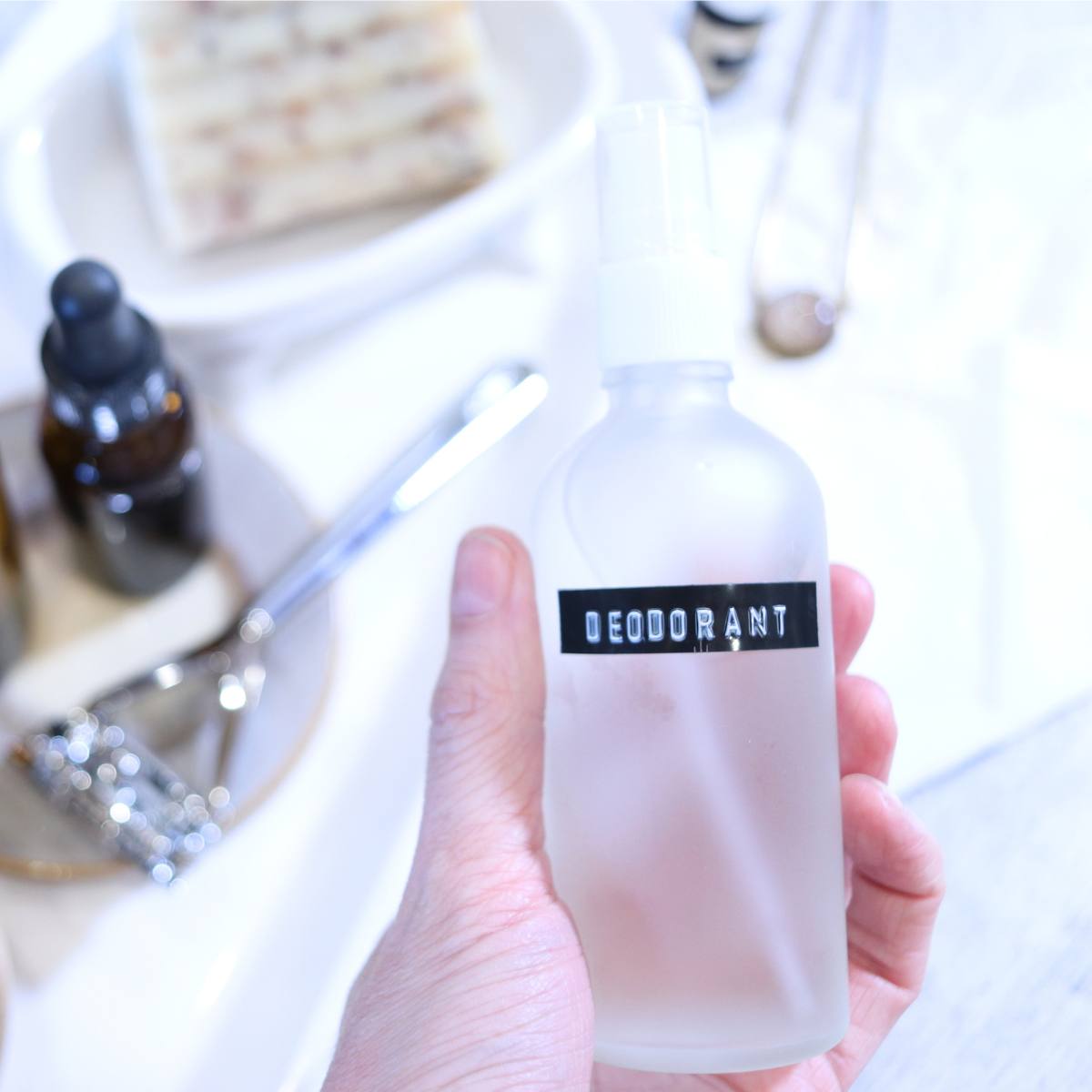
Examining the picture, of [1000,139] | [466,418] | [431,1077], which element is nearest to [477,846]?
[431,1077]

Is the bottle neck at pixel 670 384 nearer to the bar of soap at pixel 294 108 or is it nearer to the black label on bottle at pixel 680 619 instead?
the black label on bottle at pixel 680 619

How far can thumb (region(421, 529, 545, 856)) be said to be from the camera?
0.25 m

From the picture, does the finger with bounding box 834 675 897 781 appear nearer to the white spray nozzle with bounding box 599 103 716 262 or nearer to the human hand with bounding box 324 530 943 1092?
the human hand with bounding box 324 530 943 1092

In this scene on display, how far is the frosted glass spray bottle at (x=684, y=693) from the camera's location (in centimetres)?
21

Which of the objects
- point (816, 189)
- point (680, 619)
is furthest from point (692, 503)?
point (816, 189)

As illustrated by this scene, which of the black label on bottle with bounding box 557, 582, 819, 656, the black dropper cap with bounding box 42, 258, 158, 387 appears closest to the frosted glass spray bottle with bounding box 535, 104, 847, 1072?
the black label on bottle with bounding box 557, 582, 819, 656

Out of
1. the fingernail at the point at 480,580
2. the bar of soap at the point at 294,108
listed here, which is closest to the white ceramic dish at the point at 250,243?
the bar of soap at the point at 294,108

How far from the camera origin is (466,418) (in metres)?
0.36

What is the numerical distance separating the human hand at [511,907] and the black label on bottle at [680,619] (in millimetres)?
48

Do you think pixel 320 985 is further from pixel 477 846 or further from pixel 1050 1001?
pixel 1050 1001

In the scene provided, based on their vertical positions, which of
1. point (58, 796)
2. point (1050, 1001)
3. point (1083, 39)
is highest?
point (1083, 39)

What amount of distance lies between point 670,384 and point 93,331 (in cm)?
14

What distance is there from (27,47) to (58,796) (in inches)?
9.6

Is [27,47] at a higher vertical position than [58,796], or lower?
higher
